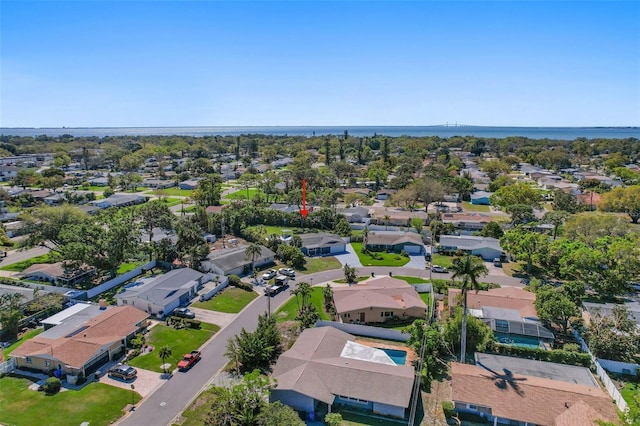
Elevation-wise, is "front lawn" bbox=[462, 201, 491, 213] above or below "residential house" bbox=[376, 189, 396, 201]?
below

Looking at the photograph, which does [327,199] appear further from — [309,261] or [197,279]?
[197,279]

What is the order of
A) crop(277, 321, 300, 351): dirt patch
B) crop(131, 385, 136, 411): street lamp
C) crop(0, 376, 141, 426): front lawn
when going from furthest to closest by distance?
1. crop(277, 321, 300, 351): dirt patch
2. crop(131, 385, 136, 411): street lamp
3. crop(0, 376, 141, 426): front lawn

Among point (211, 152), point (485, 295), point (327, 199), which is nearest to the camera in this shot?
point (485, 295)

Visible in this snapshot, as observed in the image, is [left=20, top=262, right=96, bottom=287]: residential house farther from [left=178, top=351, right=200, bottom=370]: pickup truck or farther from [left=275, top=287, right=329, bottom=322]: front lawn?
[left=275, top=287, right=329, bottom=322]: front lawn

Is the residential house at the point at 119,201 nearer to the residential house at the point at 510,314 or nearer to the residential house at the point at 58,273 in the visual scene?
the residential house at the point at 58,273

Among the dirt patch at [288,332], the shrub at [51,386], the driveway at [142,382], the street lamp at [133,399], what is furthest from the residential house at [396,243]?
the shrub at [51,386]

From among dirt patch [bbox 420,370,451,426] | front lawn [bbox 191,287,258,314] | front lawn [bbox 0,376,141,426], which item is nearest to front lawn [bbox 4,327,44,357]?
front lawn [bbox 0,376,141,426]

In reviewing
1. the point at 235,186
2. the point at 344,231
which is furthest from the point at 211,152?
the point at 344,231
